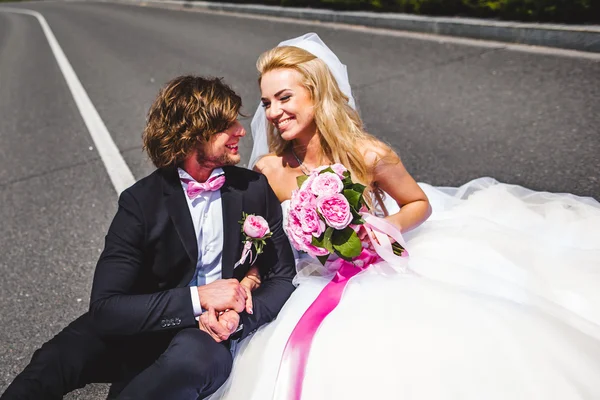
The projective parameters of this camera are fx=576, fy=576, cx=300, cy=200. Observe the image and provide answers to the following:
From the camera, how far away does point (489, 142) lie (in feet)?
18.2

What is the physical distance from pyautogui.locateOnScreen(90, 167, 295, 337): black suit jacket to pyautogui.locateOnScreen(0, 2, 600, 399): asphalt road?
668 mm

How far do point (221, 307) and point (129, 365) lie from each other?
0.55 meters

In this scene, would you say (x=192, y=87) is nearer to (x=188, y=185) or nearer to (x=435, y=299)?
(x=188, y=185)

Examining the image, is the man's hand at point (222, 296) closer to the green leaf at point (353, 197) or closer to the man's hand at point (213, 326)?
the man's hand at point (213, 326)

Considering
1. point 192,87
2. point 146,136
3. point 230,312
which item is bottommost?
point 230,312

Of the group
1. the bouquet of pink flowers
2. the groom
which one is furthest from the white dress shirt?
the bouquet of pink flowers

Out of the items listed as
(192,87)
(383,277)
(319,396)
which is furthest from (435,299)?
(192,87)

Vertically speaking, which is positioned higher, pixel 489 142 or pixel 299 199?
pixel 299 199

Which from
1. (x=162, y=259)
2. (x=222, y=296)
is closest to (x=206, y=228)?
Result: (x=162, y=259)

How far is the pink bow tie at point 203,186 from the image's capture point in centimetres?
273

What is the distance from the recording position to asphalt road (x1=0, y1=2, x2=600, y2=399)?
13.9 ft

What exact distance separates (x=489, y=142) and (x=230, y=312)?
3780mm

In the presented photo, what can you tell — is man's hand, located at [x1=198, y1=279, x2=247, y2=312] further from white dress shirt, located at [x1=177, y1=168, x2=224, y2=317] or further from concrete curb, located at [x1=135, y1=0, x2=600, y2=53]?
concrete curb, located at [x1=135, y1=0, x2=600, y2=53]

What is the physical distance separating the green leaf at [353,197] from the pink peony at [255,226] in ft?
1.34
